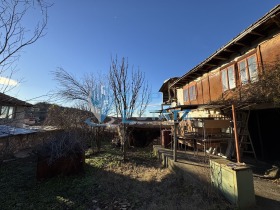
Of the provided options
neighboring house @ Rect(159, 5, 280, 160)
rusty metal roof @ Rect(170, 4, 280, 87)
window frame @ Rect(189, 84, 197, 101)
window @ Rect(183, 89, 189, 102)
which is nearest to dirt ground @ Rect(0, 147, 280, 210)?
neighboring house @ Rect(159, 5, 280, 160)

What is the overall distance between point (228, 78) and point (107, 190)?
7821 millimetres

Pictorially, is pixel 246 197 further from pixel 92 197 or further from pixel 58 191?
pixel 58 191

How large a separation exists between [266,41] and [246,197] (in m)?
6.09

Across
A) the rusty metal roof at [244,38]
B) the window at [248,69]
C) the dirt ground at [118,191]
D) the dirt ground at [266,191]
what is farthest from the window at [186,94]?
the dirt ground at [266,191]

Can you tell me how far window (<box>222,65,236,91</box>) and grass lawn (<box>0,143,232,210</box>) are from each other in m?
5.33

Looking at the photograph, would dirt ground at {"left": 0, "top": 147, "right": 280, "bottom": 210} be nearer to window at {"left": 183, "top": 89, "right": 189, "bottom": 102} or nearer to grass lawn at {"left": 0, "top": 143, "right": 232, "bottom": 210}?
grass lawn at {"left": 0, "top": 143, "right": 232, "bottom": 210}

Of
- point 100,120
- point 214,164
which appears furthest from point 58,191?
point 100,120

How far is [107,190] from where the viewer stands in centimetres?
623

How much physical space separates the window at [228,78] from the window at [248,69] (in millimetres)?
503

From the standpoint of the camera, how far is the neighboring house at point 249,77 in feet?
22.4

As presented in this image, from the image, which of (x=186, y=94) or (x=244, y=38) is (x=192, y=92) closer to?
(x=186, y=94)

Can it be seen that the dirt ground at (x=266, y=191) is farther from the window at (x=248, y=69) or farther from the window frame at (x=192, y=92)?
the window frame at (x=192, y=92)

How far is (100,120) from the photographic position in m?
12.9

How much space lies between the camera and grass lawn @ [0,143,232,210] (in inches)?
198
